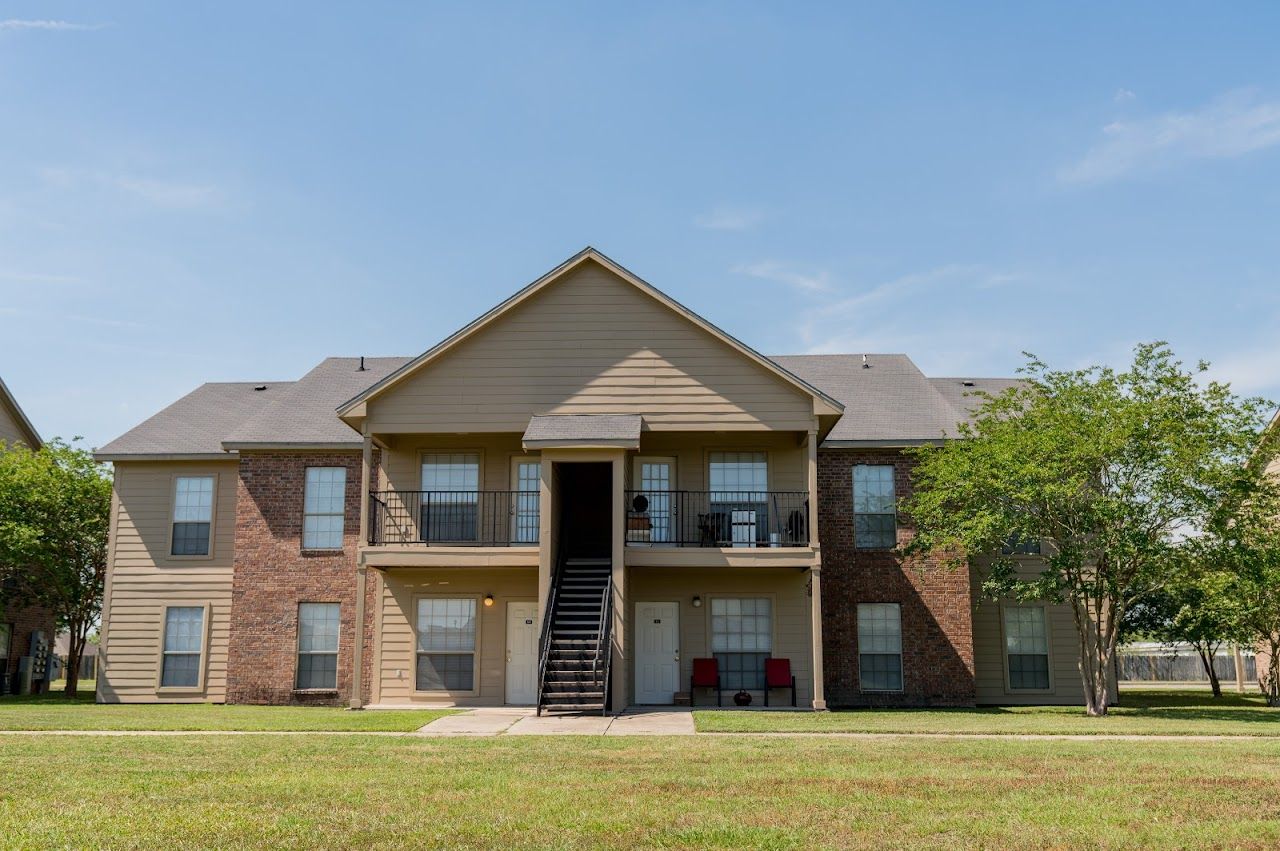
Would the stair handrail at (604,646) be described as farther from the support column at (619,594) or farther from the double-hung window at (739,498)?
the double-hung window at (739,498)

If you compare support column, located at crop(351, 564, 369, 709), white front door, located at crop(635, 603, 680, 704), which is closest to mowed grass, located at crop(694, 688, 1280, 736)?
white front door, located at crop(635, 603, 680, 704)

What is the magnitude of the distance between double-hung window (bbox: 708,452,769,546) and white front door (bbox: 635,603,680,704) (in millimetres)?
1810

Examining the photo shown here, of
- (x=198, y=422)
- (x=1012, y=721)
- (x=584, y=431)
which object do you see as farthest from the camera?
(x=198, y=422)

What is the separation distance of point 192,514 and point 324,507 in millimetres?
3136

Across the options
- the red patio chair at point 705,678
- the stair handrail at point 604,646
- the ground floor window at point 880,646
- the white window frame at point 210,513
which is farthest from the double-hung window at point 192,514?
the ground floor window at point 880,646

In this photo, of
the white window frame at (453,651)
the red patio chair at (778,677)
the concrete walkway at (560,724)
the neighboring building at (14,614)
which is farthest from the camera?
the neighboring building at (14,614)

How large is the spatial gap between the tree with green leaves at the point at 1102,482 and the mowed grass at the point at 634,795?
6.68 metres

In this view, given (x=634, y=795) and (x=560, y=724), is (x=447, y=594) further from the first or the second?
(x=634, y=795)

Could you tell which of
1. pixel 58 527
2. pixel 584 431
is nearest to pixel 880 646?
pixel 584 431

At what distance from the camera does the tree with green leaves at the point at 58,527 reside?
24.6 metres

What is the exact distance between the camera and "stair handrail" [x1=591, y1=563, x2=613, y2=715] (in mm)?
18234

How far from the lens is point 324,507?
2284 centimetres

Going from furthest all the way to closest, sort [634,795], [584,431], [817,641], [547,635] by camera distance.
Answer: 1. [817,641]
2. [584,431]
3. [547,635]
4. [634,795]

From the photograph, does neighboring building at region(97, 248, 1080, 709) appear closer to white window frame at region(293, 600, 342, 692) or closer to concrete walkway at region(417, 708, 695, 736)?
white window frame at region(293, 600, 342, 692)
